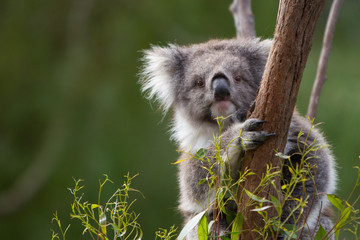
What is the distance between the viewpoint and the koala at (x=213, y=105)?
2533 millimetres

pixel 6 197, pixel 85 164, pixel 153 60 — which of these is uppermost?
pixel 153 60

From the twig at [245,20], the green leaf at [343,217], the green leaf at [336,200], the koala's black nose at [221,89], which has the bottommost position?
the green leaf at [343,217]

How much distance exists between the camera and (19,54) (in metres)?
6.84

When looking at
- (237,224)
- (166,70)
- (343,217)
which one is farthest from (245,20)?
(343,217)

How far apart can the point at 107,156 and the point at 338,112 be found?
8.42 ft

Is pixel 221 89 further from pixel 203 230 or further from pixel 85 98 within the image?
pixel 85 98

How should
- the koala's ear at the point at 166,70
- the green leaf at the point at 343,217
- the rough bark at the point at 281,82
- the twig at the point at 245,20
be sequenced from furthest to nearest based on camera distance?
the twig at the point at 245,20
the koala's ear at the point at 166,70
the rough bark at the point at 281,82
the green leaf at the point at 343,217

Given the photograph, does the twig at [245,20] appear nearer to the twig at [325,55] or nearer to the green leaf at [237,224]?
the twig at [325,55]

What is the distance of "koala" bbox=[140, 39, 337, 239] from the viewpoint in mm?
2533

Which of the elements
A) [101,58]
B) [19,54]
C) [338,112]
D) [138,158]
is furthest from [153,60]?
[19,54]

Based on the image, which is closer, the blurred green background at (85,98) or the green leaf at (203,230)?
the green leaf at (203,230)

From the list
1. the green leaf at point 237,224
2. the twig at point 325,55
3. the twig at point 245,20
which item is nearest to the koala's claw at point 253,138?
the green leaf at point 237,224

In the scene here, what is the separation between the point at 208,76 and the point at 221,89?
22 centimetres

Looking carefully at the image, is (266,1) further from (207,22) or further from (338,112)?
(338,112)
